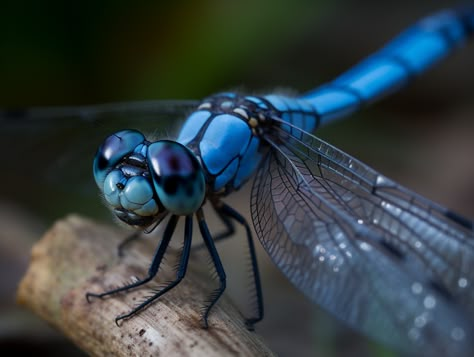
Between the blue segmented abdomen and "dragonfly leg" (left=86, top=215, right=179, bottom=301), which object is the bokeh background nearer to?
the blue segmented abdomen

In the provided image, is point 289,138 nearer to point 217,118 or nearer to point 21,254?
point 217,118

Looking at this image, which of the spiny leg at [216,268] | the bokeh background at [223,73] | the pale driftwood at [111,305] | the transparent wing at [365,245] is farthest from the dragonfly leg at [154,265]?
the bokeh background at [223,73]

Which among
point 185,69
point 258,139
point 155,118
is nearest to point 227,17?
point 185,69

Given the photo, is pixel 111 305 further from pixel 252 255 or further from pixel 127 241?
pixel 252 255

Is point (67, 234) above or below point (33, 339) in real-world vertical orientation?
above

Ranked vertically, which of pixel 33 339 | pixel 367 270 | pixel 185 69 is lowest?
pixel 33 339

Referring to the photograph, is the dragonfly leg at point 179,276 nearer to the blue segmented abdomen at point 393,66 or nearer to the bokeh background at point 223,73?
the blue segmented abdomen at point 393,66

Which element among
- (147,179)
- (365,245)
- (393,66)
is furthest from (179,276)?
(393,66)

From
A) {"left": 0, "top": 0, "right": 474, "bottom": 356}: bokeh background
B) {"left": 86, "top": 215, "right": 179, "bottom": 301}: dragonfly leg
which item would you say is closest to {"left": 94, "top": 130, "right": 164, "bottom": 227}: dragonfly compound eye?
{"left": 86, "top": 215, "right": 179, "bottom": 301}: dragonfly leg
